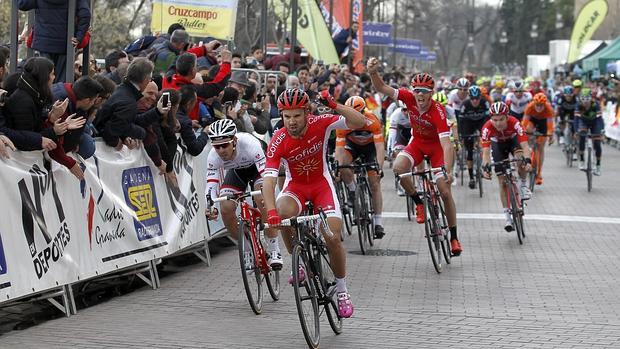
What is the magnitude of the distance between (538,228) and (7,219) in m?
10.0

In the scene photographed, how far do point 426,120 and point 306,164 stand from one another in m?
4.85

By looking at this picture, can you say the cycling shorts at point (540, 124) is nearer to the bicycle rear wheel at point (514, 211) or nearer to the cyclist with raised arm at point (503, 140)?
the cyclist with raised arm at point (503, 140)

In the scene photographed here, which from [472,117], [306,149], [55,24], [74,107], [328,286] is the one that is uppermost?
[55,24]

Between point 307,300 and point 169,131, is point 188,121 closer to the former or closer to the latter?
point 169,131

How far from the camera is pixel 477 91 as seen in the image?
80.1 ft

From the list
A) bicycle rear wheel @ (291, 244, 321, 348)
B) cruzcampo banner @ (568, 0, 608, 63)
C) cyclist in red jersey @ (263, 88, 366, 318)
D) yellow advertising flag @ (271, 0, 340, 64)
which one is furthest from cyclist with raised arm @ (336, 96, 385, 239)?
cruzcampo banner @ (568, 0, 608, 63)

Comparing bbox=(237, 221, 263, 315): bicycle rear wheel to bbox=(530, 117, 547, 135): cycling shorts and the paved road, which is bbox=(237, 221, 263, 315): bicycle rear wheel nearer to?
the paved road

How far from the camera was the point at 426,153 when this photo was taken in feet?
49.1

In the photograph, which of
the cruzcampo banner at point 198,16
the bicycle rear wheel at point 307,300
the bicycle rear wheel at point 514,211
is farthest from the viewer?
the cruzcampo banner at point 198,16

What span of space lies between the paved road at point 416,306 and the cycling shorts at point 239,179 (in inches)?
36.7

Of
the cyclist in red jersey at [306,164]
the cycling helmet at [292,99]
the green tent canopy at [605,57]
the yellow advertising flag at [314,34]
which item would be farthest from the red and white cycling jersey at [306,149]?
the green tent canopy at [605,57]

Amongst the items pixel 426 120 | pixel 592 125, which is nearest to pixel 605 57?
pixel 592 125

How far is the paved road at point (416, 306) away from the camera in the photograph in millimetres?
9391

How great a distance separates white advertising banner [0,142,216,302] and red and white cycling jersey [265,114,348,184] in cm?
182
